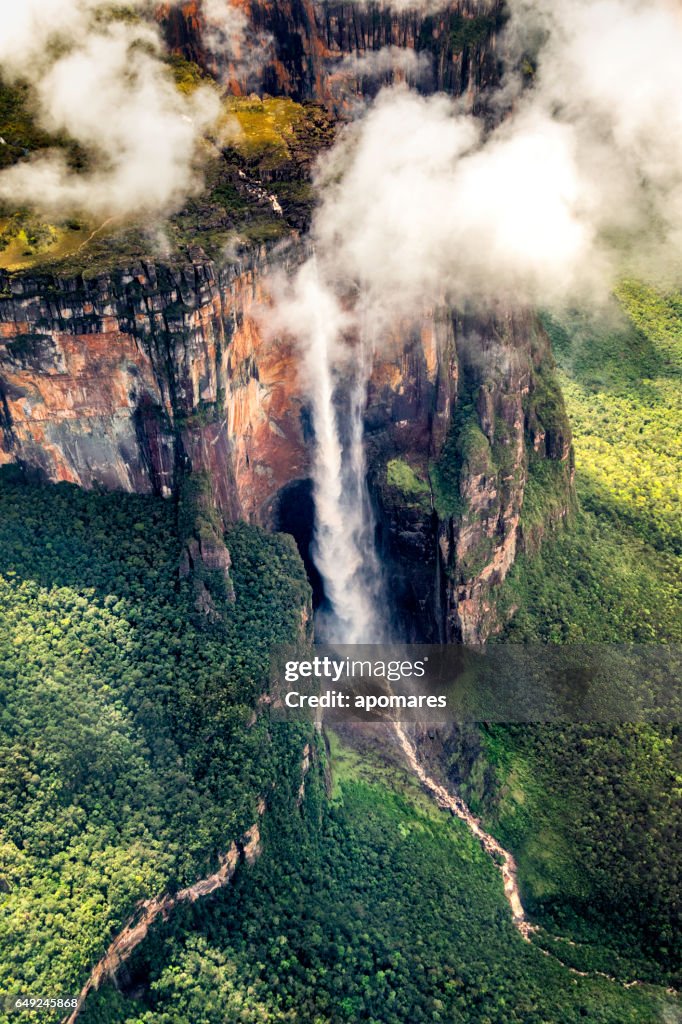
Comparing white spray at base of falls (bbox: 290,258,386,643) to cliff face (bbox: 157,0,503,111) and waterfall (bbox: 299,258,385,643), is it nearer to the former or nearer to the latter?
waterfall (bbox: 299,258,385,643)

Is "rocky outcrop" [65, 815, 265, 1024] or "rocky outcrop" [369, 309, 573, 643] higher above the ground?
"rocky outcrop" [369, 309, 573, 643]

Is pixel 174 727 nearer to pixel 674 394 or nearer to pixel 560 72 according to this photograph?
pixel 674 394

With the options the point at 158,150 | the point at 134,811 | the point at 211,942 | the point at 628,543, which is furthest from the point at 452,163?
the point at 211,942

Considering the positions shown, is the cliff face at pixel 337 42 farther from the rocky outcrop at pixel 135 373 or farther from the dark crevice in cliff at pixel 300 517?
the dark crevice in cliff at pixel 300 517

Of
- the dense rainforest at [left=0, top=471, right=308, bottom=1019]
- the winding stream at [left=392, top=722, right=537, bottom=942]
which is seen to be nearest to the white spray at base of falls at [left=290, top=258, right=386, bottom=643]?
the winding stream at [left=392, top=722, right=537, bottom=942]

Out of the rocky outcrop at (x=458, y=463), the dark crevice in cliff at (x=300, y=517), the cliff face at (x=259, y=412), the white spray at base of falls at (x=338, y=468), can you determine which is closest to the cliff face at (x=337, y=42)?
the white spray at base of falls at (x=338, y=468)

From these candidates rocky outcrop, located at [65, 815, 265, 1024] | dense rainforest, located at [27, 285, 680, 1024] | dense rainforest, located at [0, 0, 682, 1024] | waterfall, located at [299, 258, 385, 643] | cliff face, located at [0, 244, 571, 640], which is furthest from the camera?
waterfall, located at [299, 258, 385, 643]
